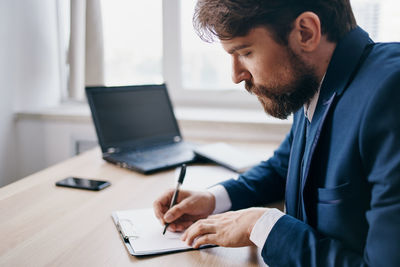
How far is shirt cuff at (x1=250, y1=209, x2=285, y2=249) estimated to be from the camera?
752 mm

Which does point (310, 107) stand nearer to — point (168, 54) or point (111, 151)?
point (111, 151)

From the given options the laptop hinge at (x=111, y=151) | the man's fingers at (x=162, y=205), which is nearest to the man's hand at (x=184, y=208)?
the man's fingers at (x=162, y=205)

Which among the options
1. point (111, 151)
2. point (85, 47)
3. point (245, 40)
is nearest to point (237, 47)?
point (245, 40)

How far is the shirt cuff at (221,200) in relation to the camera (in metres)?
1.04

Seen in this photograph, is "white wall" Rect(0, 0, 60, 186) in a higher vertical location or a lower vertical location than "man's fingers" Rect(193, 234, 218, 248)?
higher

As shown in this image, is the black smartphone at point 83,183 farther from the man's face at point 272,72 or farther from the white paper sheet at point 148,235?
the man's face at point 272,72

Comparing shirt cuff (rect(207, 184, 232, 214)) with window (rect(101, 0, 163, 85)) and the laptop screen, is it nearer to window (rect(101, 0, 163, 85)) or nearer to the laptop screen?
the laptop screen

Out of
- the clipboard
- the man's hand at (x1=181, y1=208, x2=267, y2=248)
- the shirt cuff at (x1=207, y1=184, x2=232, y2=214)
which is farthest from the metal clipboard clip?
the shirt cuff at (x1=207, y1=184, x2=232, y2=214)

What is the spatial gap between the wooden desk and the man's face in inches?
13.8

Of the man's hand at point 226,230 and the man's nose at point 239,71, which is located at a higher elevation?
the man's nose at point 239,71

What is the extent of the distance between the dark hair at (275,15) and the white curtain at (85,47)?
4.40ft

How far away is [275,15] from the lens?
802 mm

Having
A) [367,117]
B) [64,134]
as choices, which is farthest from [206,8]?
[64,134]

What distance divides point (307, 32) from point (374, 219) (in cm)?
40
